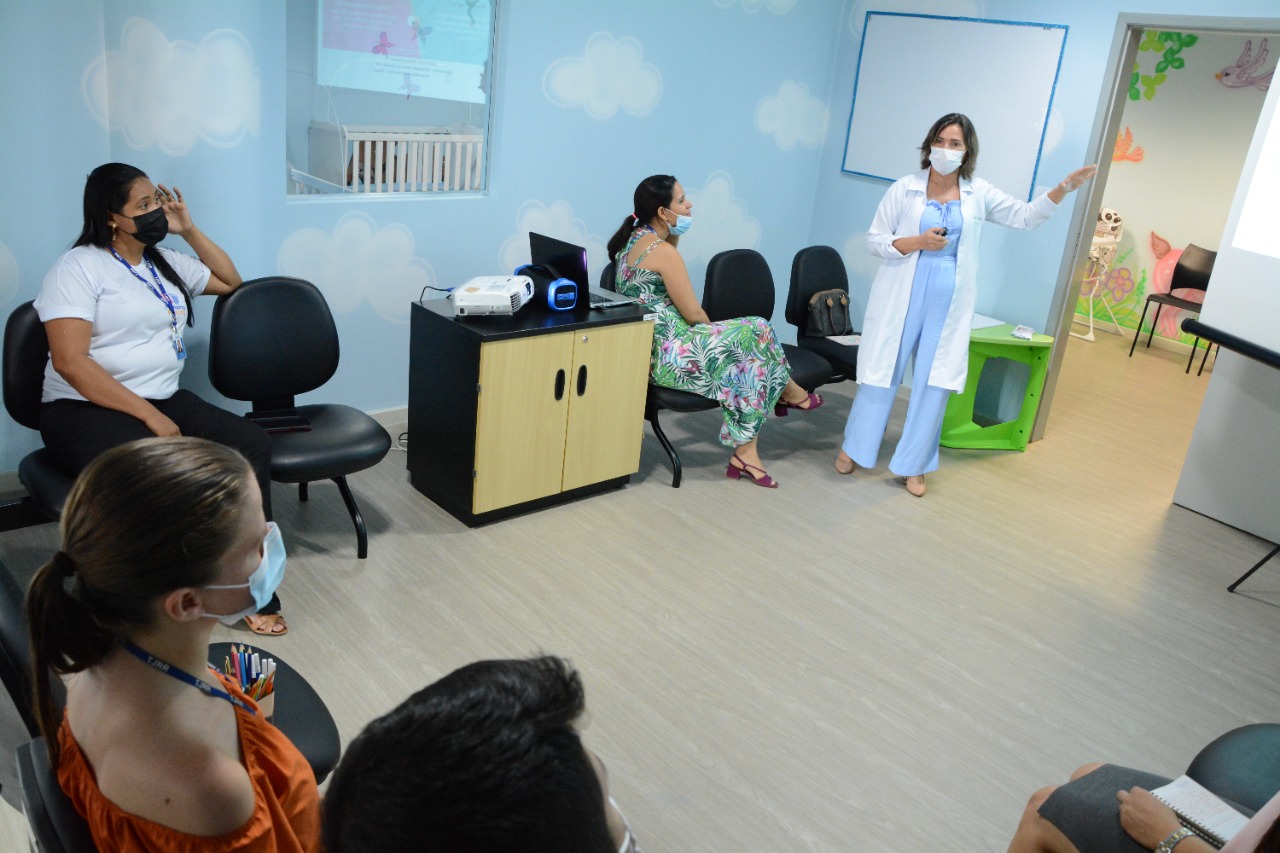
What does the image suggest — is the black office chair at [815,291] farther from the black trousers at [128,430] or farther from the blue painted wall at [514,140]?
the black trousers at [128,430]

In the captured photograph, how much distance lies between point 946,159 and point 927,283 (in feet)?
1.62

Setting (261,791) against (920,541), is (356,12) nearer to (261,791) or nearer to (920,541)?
(920,541)

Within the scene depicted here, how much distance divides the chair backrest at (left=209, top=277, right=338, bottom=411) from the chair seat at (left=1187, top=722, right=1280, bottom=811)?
284cm

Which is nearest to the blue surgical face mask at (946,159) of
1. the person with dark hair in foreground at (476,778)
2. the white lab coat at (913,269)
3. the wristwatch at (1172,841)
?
the white lab coat at (913,269)

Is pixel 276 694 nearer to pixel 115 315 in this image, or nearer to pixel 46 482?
pixel 46 482

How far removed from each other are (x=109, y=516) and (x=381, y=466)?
9.73 ft

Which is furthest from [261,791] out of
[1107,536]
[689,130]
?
[689,130]

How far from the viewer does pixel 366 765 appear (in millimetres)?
824

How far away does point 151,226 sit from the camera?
3.06 m

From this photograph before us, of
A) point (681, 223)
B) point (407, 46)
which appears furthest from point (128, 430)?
point (681, 223)

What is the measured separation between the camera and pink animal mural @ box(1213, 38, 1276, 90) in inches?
261

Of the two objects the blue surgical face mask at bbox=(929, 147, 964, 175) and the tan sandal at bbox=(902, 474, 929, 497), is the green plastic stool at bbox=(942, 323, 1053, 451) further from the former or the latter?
the blue surgical face mask at bbox=(929, 147, 964, 175)

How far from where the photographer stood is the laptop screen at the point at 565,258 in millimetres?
3916

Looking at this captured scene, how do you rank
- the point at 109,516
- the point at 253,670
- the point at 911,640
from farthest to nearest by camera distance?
the point at 911,640 < the point at 253,670 < the point at 109,516
